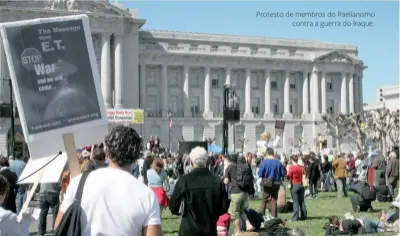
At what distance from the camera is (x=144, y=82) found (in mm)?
72062

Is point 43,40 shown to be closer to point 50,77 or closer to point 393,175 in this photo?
point 50,77

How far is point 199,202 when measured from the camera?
766 cm

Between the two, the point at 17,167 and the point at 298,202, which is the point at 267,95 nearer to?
the point at 298,202

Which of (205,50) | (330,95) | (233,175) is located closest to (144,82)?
(205,50)

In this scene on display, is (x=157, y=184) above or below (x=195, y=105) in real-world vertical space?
below

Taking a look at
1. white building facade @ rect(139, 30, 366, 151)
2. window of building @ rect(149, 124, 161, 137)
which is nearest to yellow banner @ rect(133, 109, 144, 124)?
white building facade @ rect(139, 30, 366, 151)

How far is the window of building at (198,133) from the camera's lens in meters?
73.9

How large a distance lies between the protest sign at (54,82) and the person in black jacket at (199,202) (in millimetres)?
2928

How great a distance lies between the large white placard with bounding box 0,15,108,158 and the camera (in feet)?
15.0

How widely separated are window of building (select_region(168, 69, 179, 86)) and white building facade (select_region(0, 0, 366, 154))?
12 centimetres

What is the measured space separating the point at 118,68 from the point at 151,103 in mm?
7903

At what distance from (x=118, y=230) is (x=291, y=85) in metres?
78.3

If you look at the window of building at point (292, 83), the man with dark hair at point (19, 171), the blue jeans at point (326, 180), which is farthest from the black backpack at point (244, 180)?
the window of building at point (292, 83)

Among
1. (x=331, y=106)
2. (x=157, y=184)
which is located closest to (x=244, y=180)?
(x=157, y=184)
